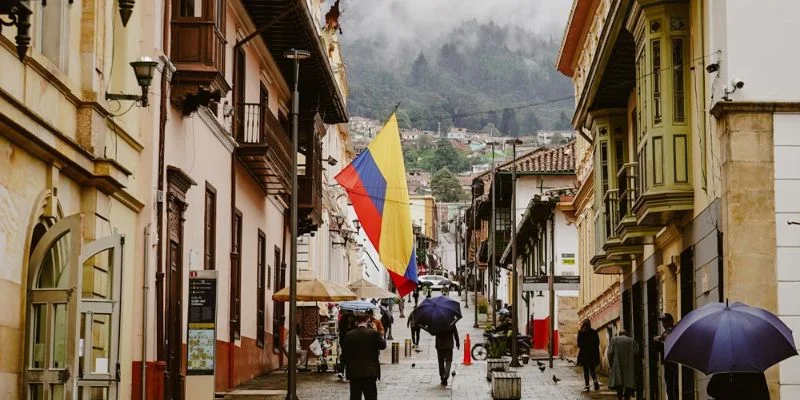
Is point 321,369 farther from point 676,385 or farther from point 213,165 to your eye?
point 676,385

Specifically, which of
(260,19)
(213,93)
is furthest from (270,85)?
(213,93)

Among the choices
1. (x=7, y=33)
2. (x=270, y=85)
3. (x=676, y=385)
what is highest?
(x=270, y=85)

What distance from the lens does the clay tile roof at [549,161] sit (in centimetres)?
7044

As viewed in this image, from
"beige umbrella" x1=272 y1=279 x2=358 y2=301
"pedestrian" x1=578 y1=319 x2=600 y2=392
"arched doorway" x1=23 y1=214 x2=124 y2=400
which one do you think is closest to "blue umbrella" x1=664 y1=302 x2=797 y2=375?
"arched doorway" x1=23 y1=214 x2=124 y2=400

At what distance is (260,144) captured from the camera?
31.2m

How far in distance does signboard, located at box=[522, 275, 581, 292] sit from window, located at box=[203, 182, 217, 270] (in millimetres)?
18732

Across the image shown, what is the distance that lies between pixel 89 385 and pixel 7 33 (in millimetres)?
3843

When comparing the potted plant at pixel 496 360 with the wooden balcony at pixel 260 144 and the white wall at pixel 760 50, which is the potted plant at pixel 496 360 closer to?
the wooden balcony at pixel 260 144

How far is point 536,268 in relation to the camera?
6494 centimetres

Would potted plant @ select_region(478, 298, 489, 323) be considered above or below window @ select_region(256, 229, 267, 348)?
above

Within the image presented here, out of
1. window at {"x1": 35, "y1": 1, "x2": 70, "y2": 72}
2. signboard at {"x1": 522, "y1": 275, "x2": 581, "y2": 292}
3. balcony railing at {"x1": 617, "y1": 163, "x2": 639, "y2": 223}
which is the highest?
window at {"x1": 35, "y1": 1, "x2": 70, "y2": 72}

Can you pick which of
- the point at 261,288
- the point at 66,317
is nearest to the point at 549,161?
the point at 261,288

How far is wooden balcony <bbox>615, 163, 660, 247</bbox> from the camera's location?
2649 centimetres

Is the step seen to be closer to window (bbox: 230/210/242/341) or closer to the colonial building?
window (bbox: 230/210/242/341)
